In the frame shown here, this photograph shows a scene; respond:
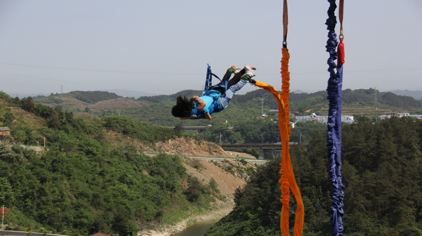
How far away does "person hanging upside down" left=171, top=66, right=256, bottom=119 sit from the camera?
4.59m

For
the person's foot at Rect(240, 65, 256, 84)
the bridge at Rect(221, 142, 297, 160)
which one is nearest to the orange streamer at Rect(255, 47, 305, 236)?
the person's foot at Rect(240, 65, 256, 84)

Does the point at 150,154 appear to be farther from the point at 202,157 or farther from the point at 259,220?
the point at 259,220

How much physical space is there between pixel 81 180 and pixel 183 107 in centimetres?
3687

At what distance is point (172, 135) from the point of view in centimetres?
6106

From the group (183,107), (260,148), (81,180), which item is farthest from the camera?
(260,148)

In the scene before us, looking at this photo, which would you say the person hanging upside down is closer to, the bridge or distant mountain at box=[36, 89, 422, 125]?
the bridge

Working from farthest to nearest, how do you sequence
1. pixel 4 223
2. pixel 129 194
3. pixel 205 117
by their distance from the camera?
pixel 129 194, pixel 4 223, pixel 205 117

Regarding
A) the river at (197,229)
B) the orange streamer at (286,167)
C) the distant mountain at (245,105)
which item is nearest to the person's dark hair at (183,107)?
the orange streamer at (286,167)

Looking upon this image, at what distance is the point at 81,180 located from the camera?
40.6 metres

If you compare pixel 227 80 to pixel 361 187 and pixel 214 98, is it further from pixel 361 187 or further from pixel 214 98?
pixel 361 187

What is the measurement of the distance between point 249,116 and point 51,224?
7220cm

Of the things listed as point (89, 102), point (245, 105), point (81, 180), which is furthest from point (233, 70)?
point (89, 102)

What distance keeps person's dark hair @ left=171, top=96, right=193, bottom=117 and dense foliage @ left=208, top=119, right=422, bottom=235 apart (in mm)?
19049

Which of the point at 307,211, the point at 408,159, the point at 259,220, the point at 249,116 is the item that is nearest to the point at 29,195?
the point at 259,220
